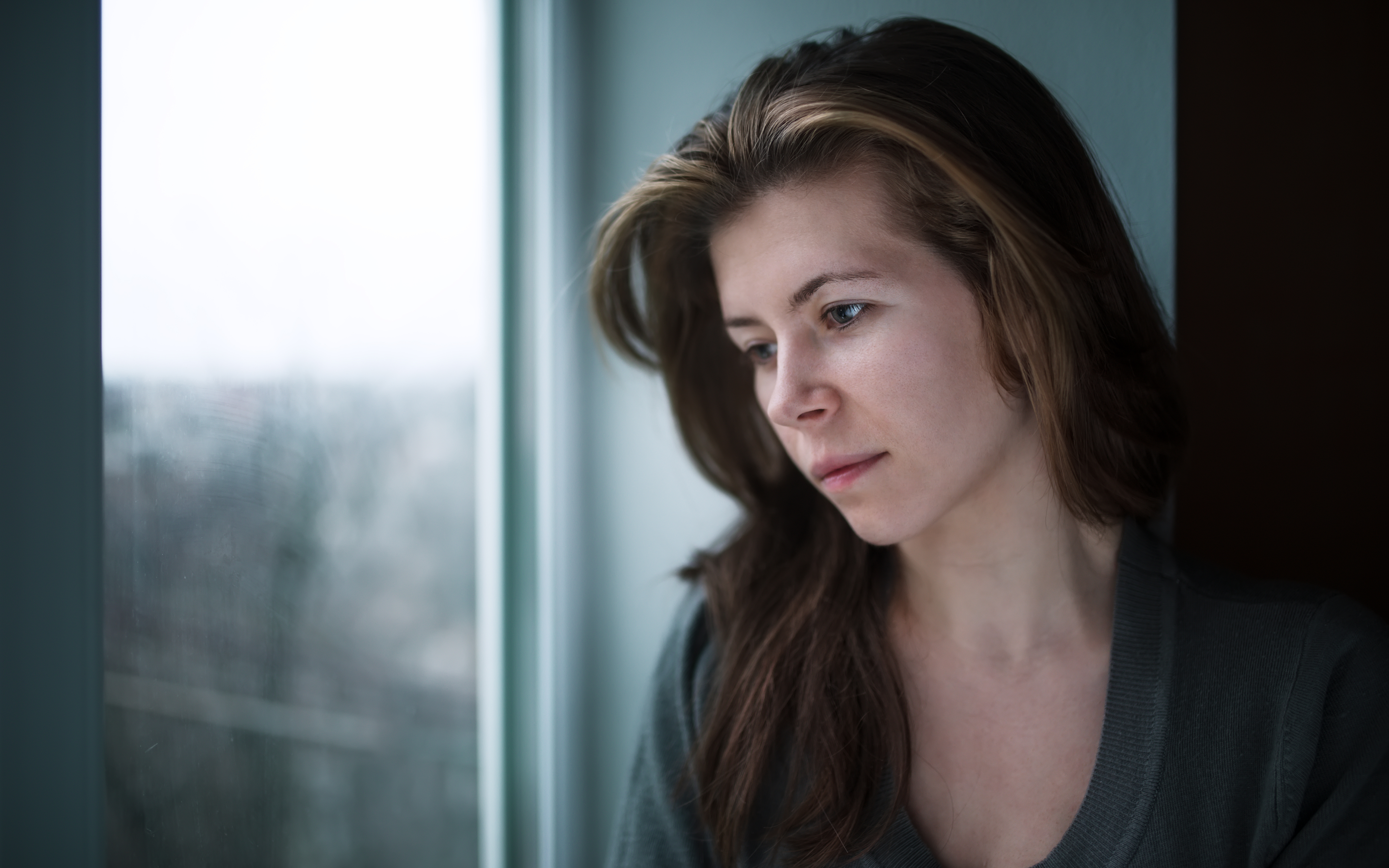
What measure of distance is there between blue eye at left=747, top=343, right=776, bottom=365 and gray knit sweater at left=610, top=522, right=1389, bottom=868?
0.52 metres

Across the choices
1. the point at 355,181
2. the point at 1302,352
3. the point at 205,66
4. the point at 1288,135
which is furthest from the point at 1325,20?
the point at 205,66

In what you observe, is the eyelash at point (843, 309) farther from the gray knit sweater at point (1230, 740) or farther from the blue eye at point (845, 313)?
the gray knit sweater at point (1230, 740)

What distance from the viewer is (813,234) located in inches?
39.2

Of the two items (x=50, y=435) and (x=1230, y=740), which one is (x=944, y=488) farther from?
(x=50, y=435)

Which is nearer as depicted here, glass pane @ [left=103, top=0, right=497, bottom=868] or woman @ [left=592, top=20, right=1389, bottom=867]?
glass pane @ [left=103, top=0, right=497, bottom=868]

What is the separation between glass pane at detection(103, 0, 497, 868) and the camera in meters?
0.82

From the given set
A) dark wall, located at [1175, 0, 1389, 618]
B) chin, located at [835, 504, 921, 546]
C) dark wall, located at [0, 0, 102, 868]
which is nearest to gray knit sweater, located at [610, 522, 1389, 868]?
chin, located at [835, 504, 921, 546]

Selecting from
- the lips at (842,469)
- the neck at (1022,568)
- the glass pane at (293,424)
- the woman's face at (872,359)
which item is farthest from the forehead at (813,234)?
the glass pane at (293,424)

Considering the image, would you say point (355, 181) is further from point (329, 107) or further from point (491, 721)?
point (491, 721)

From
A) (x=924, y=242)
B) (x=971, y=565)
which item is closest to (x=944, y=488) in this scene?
(x=971, y=565)

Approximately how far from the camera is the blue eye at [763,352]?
3.65ft

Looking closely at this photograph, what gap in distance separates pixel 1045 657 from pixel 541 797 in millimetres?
832

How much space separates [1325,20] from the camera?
4.32 ft

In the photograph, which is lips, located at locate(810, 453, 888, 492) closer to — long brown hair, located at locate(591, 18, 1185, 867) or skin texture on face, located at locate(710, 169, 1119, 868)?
skin texture on face, located at locate(710, 169, 1119, 868)
